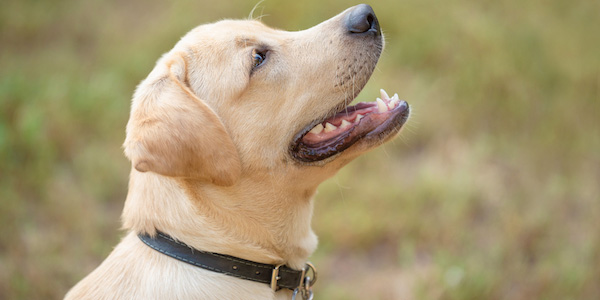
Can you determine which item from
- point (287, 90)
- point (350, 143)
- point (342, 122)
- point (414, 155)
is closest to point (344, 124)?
point (342, 122)

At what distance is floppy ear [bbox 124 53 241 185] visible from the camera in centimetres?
231

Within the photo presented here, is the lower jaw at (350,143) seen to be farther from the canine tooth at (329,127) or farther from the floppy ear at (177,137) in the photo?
the floppy ear at (177,137)

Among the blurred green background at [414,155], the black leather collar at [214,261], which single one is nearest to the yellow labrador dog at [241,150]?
the black leather collar at [214,261]

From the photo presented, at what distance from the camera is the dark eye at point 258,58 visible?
9.29 feet

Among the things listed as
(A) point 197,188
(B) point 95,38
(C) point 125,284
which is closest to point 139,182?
(A) point 197,188

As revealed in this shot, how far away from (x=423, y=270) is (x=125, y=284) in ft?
7.90

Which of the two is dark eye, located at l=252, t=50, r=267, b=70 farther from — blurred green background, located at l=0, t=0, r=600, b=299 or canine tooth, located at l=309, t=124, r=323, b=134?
blurred green background, located at l=0, t=0, r=600, b=299

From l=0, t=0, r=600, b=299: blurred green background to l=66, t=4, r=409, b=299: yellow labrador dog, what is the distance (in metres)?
1.47

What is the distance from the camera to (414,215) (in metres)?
4.56

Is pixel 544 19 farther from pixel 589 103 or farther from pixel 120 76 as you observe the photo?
pixel 120 76

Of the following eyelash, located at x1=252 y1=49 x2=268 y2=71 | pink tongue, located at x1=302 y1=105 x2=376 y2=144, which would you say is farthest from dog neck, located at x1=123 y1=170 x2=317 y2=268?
eyelash, located at x1=252 y1=49 x2=268 y2=71

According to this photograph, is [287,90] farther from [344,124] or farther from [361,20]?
[361,20]

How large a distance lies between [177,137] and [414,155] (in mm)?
3625

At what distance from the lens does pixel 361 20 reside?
2.89 metres
